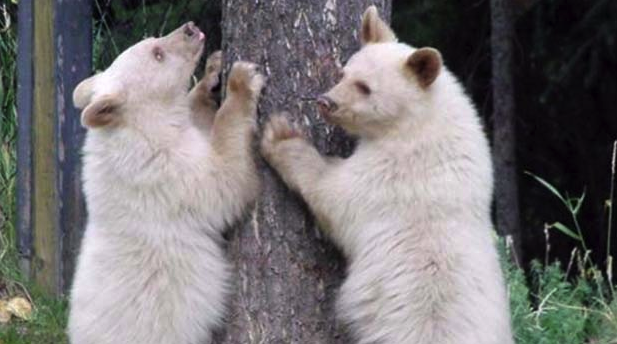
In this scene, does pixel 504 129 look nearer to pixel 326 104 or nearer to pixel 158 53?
pixel 158 53

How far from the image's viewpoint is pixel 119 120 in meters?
5.48

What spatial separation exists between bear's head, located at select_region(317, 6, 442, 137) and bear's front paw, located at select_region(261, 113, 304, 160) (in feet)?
0.48

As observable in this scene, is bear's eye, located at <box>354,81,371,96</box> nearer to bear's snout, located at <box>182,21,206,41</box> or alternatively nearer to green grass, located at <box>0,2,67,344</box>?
bear's snout, located at <box>182,21,206,41</box>

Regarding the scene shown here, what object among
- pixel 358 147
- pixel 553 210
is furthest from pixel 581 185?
pixel 358 147

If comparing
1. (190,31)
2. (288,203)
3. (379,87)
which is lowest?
(288,203)

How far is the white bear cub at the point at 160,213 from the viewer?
A: 212 inches

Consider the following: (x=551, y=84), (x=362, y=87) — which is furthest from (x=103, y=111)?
(x=551, y=84)

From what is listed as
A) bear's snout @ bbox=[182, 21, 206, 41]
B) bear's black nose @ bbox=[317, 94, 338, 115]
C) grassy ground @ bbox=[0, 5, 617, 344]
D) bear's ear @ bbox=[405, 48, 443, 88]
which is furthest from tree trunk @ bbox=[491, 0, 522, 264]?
bear's black nose @ bbox=[317, 94, 338, 115]

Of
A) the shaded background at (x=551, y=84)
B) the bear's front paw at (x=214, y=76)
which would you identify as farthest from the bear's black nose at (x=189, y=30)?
the shaded background at (x=551, y=84)

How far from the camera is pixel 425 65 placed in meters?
5.34

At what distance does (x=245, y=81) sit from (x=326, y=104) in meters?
0.31

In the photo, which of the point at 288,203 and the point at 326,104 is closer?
the point at 326,104

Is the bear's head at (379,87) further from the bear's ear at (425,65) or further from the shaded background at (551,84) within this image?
the shaded background at (551,84)

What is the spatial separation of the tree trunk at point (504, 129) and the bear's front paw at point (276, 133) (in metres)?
5.91
